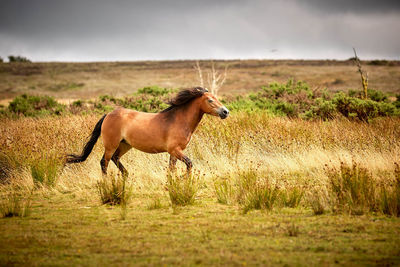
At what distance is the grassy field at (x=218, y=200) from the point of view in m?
4.85

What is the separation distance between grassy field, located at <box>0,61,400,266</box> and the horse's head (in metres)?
1.20

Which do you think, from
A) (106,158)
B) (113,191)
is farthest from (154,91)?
(113,191)

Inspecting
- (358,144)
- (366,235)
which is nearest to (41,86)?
(358,144)

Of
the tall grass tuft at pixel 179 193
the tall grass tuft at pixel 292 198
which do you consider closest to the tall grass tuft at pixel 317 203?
the tall grass tuft at pixel 292 198

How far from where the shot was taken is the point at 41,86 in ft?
207

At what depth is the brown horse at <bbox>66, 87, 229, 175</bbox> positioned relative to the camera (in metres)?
8.26

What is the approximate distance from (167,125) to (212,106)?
1.01 metres

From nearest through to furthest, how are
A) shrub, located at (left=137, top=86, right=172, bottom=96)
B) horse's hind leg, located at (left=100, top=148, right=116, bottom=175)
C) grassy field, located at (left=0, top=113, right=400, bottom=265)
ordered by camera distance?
grassy field, located at (left=0, top=113, right=400, bottom=265) → horse's hind leg, located at (left=100, top=148, right=116, bottom=175) → shrub, located at (left=137, top=86, right=172, bottom=96)

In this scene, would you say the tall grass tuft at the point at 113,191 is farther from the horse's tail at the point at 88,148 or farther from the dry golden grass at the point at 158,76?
the dry golden grass at the point at 158,76

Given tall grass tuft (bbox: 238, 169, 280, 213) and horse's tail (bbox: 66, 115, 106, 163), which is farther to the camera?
horse's tail (bbox: 66, 115, 106, 163)

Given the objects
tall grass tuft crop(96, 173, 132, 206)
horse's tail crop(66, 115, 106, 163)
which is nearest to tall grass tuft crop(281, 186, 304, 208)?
tall grass tuft crop(96, 173, 132, 206)

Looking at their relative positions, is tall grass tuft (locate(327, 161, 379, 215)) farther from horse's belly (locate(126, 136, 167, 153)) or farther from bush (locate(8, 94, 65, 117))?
bush (locate(8, 94, 65, 117))

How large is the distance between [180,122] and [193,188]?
1488 millimetres

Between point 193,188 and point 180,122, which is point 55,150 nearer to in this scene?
point 180,122
